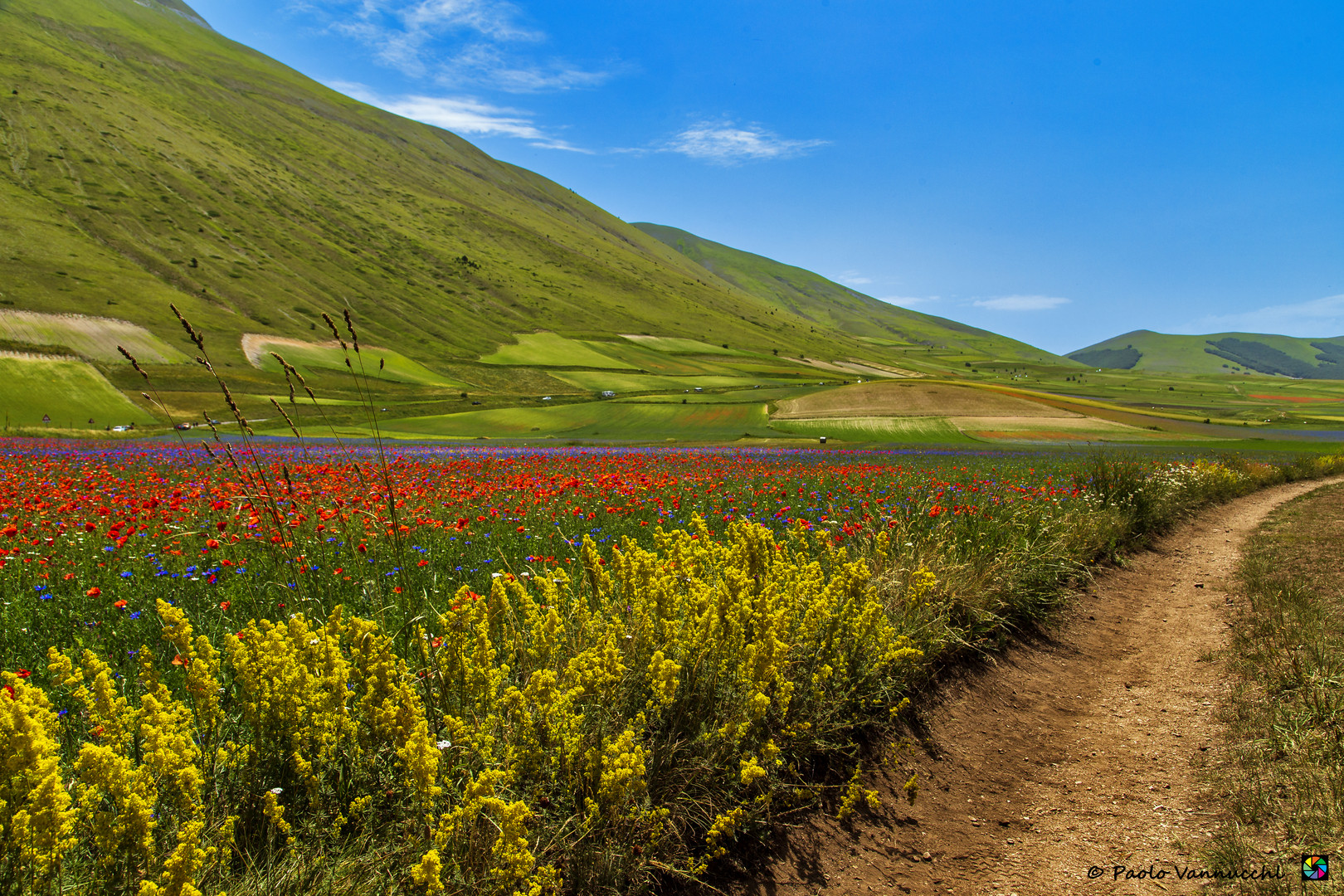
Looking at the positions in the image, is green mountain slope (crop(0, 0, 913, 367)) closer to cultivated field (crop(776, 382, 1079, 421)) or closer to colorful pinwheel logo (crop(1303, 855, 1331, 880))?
cultivated field (crop(776, 382, 1079, 421))

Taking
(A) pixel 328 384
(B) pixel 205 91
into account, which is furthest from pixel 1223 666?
(B) pixel 205 91

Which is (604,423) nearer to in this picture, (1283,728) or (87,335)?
(1283,728)

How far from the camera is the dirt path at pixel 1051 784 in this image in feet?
11.5

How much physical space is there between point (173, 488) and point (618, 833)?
8557 millimetres

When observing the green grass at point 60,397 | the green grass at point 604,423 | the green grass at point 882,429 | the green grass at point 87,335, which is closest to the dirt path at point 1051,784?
the green grass at point 882,429

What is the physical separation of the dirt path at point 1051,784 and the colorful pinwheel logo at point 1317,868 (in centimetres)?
46

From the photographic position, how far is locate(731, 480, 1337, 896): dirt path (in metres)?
3.50

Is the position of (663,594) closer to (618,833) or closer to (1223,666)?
(618,833)

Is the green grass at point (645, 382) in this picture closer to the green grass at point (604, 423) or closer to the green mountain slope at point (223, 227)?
the green mountain slope at point (223, 227)

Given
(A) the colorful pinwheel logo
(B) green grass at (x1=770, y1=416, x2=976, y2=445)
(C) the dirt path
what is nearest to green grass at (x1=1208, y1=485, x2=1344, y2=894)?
(A) the colorful pinwheel logo

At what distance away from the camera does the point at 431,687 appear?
3.68 metres

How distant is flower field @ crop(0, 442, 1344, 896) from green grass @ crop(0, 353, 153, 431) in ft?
136

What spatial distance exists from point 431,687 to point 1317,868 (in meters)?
4.54

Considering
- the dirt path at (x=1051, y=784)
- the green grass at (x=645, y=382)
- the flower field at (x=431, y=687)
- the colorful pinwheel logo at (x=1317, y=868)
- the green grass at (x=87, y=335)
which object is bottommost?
the dirt path at (x=1051, y=784)
